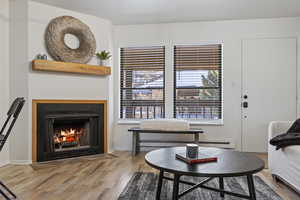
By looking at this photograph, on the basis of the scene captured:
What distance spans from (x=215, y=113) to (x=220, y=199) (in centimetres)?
235

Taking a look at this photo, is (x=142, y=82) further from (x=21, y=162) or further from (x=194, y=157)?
(x=194, y=157)

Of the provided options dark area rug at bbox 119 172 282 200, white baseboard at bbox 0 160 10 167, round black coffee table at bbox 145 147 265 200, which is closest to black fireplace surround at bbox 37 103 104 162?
white baseboard at bbox 0 160 10 167

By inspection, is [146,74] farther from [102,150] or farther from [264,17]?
[264,17]

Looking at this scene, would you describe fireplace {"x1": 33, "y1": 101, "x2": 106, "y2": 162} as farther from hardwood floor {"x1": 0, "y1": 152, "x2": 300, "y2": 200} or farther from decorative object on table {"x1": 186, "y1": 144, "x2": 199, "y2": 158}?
decorative object on table {"x1": 186, "y1": 144, "x2": 199, "y2": 158}

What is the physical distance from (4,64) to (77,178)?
2024 millimetres

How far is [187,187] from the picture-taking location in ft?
8.06

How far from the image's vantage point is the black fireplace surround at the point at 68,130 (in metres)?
3.42

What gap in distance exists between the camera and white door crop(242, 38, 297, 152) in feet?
13.1

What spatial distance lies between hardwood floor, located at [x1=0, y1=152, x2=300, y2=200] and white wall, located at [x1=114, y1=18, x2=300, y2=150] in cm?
111

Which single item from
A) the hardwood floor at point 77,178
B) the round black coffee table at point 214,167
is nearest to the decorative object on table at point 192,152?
the round black coffee table at point 214,167

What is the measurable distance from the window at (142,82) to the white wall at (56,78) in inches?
19.7

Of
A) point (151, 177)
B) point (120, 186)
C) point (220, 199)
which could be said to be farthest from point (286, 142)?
point (120, 186)

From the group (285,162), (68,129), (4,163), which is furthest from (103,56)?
(285,162)

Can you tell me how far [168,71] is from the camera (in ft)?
14.3
